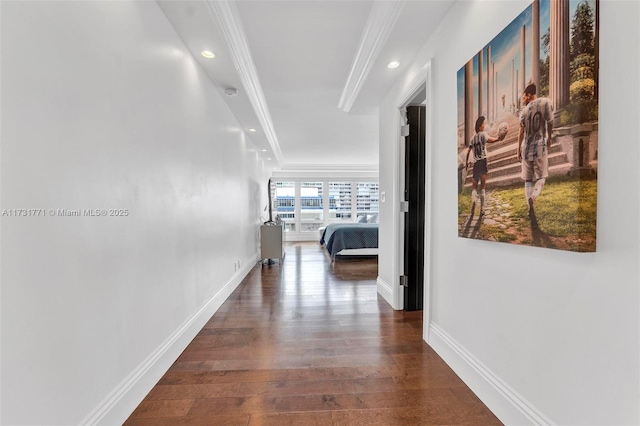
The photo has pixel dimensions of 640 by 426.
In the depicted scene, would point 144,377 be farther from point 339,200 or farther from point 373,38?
point 339,200

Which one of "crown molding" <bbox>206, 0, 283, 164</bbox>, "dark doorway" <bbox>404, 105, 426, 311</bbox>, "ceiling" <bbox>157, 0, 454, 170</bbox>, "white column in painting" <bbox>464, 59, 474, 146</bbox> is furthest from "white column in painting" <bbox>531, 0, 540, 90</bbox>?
"crown molding" <bbox>206, 0, 283, 164</bbox>

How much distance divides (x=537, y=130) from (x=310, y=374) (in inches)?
71.6

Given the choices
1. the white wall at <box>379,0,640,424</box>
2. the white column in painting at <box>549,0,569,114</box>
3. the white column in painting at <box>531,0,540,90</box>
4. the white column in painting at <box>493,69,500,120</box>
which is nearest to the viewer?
the white wall at <box>379,0,640,424</box>

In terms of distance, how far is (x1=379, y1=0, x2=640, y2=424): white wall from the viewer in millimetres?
877

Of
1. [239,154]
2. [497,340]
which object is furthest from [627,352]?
[239,154]

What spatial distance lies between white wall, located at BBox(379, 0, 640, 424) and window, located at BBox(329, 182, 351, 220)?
23.6 feet

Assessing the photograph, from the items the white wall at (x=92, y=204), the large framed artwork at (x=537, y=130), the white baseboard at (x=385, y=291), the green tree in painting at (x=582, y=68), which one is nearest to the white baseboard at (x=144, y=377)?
the white wall at (x=92, y=204)

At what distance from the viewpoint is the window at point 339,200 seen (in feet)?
30.2

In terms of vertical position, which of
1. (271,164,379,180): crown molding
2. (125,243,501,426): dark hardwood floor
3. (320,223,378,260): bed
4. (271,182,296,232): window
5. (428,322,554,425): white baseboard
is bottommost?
(125,243,501,426): dark hardwood floor

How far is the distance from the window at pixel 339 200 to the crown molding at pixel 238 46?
18.9ft

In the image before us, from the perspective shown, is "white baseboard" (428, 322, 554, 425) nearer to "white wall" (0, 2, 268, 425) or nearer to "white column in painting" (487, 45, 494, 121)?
"white column in painting" (487, 45, 494, 121)

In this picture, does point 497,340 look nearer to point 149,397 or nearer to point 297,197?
point 149,397

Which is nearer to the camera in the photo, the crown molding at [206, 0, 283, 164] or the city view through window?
the crown molding at [206, 0, 283, 164]

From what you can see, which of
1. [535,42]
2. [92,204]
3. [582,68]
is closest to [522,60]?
[535,42]
